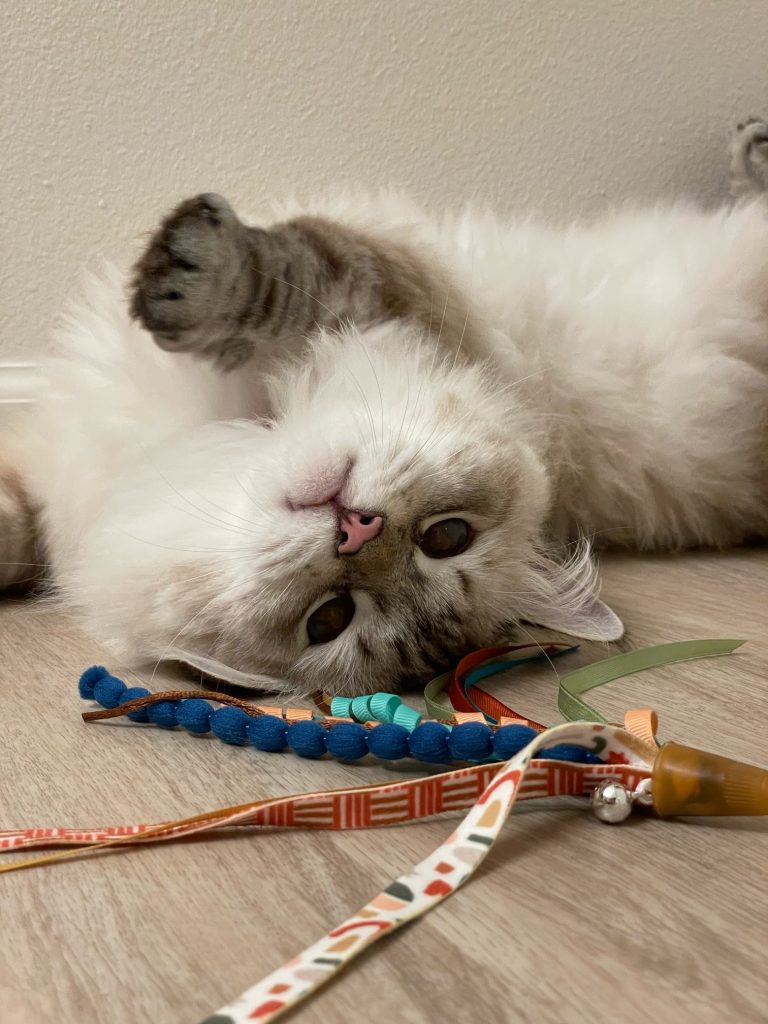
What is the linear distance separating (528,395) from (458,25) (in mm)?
1137

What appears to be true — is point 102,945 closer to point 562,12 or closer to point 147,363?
point 147,363

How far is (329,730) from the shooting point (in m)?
0.92

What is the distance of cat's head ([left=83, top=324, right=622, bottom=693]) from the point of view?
110 cm

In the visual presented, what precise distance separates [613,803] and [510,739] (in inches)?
4.4

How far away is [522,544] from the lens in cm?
128

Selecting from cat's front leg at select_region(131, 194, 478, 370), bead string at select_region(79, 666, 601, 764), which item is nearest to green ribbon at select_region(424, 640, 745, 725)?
bead string at select_region(79, 666, 601, 764)

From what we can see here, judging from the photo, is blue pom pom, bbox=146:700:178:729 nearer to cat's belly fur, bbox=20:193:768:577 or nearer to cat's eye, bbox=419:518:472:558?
cat's eye, bbox=419:518:472:558

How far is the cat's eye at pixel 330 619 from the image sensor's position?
116 centimetres

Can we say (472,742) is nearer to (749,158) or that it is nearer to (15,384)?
(15,384)

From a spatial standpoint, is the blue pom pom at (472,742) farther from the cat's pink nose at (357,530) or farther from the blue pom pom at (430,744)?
the cat's pink nose at (357,530)

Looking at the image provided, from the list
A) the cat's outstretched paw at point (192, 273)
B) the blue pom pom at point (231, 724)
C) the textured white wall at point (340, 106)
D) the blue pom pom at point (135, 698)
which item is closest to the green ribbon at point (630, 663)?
the blue pom pom at point (231, 724)

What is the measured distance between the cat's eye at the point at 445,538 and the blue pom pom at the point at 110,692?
398mm

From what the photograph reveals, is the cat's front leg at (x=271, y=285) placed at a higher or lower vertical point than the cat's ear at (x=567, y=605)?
higher

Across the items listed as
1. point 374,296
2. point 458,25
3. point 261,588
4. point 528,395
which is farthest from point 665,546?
point 458,25
